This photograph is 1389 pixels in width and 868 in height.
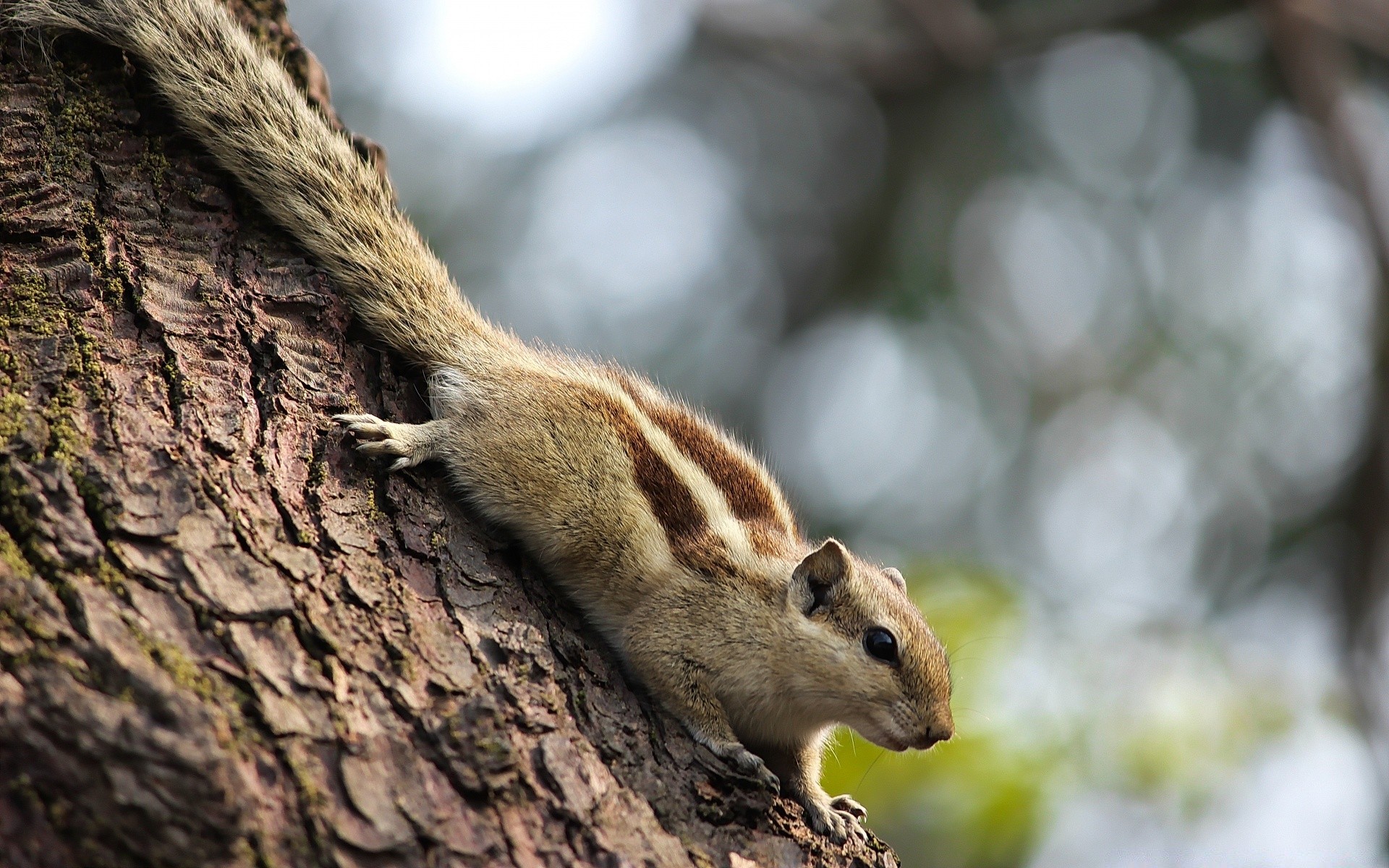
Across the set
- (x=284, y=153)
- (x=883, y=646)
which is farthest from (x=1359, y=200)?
(x=284, y=153)

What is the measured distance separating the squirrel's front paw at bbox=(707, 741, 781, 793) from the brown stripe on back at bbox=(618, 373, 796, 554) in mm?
1080

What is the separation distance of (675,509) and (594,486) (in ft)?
1.19

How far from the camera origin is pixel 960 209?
13148 millimetres

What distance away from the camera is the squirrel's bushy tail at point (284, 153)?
4.15m

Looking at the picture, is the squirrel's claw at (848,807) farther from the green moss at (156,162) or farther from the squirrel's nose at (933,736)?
the green moss at (156,162)

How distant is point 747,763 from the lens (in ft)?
A: 12.5

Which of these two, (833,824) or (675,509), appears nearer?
(833,824)

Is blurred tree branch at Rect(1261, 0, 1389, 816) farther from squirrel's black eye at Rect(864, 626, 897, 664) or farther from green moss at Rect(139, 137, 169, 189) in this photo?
green moss at Rect(139, 137, 169, 189)

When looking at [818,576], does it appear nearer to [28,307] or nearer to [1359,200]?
[28,307]

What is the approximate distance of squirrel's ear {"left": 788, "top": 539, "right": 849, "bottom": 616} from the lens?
4629 mm

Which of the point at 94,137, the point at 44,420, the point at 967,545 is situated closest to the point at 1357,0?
the point at 967,545

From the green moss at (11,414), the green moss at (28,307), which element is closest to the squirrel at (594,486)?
the green moss at (28,307)

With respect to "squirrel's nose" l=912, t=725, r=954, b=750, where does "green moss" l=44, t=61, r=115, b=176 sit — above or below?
above

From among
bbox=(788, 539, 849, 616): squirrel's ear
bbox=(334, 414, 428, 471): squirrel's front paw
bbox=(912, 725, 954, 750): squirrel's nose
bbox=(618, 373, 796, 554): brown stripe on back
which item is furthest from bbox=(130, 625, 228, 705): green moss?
bbox=(912, 725, 954, 750): squirrel's nose
